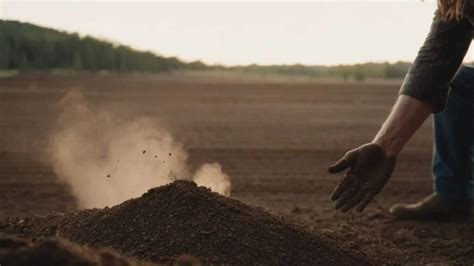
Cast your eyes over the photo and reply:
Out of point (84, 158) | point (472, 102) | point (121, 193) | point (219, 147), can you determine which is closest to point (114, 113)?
point (219, 147)

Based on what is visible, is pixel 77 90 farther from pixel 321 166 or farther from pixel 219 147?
pixel 321 166

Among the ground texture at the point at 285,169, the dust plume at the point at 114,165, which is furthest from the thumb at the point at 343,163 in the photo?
the dust plume at the point at 114,165

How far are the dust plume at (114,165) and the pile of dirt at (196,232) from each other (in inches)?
31.0

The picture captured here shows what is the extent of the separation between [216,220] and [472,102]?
2.58 meters

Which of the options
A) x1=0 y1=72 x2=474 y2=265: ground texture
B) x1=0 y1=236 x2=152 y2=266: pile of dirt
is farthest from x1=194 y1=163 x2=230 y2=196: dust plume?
x1=0 y1=236 x2=152 y2=266: pile of dirt

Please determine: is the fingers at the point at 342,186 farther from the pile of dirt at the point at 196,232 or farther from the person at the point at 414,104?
the pile of dirt at the point at 196,232

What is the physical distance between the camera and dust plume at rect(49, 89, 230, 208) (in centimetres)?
553

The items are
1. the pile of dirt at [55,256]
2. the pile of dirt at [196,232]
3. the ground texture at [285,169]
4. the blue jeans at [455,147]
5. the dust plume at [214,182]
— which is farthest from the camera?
the dust plume at [214,182]

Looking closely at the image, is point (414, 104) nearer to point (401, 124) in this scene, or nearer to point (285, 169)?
point (401, 124)

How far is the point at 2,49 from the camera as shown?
82.2ft

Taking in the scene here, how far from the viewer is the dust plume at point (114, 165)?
553cm

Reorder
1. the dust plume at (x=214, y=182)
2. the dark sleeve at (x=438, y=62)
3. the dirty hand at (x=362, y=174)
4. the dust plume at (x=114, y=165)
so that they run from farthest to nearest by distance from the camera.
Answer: the dust plume at (x=214, y=182) → the dust plume at (x=114, y=165) → the dark sleeve at (x=438, y=62) → the dirty hand at (x=362, y=174)

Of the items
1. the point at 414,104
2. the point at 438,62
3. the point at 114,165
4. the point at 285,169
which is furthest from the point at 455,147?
the point at 114,165

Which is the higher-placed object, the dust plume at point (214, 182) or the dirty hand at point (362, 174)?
the dirty hand at point (362, 174)
